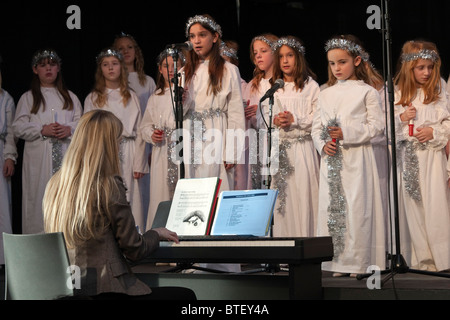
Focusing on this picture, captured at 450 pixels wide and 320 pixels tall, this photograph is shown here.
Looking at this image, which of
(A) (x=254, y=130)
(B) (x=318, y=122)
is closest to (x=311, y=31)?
(A) (x=254, y=130)

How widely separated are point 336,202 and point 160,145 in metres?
1.75

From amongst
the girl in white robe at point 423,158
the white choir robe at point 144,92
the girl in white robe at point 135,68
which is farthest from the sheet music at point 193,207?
the girl in white robe at point 135,68

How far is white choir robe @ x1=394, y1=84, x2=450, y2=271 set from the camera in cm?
534

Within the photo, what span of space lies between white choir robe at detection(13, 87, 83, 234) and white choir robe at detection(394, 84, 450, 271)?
2.94m

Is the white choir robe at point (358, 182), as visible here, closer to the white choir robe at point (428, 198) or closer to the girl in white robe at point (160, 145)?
the white choir robe at point (428, 198)

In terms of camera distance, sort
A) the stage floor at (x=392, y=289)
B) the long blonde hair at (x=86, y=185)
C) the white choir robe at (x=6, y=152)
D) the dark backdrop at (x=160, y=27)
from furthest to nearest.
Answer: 1. the dark backdrop at (x=160, y=27)
2. the white choir robe at (x=6, y=152)
3. the stage floor at (x=392, y=289)
4. the long blonde hair at (x=86, y=185)

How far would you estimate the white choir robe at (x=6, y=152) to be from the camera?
6398mm

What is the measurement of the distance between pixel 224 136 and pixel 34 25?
2.55m

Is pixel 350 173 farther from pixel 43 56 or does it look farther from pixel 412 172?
pixel 43 56

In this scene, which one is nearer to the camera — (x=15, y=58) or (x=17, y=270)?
(x=17, y=270)

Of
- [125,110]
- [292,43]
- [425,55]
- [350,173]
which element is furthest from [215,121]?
[425,55]

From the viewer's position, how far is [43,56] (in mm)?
6676

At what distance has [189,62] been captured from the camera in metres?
5.72

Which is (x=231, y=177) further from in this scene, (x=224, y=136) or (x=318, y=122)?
(x=318, y=122)
